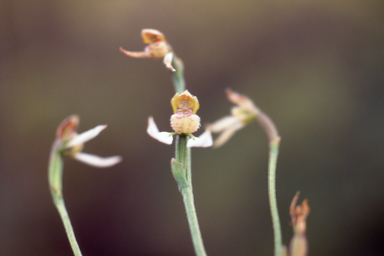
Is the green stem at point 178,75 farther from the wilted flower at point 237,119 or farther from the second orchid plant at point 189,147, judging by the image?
the wilted flower at point 237,119

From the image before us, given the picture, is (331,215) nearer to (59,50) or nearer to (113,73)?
(113,73)

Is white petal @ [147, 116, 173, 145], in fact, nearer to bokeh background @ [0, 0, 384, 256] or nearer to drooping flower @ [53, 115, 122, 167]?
drooping flower @ [53, 115, 122, 167]

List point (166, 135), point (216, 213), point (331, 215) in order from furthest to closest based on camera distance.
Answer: point (216, 213), point (331, 215), point (166, 135)

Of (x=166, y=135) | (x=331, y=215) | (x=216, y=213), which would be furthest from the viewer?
(x=216, y=213)

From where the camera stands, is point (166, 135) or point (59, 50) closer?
point (166, 135)

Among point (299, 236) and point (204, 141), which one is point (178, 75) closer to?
point (204, 141)

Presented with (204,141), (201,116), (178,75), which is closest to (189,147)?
(204,141)

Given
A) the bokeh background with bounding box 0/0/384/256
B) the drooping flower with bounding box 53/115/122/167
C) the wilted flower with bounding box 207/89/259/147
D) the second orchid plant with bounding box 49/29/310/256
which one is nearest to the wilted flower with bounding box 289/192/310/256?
the second orchid plant with bounding box 49/29/310/256

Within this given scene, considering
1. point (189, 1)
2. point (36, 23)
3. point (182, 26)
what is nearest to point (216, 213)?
point (182, 26)
